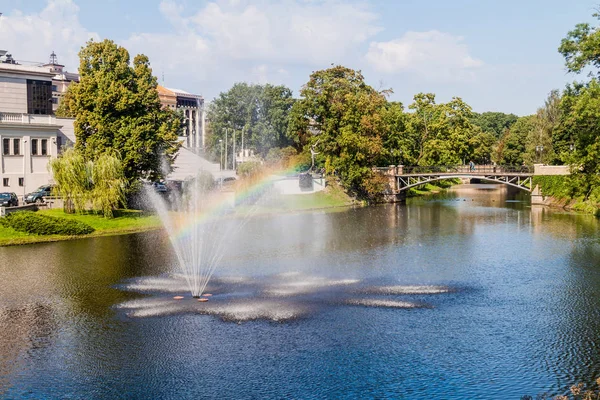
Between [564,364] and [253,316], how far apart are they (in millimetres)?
15220

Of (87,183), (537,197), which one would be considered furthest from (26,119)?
(537,197)

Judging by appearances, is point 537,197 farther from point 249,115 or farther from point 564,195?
point 249,115

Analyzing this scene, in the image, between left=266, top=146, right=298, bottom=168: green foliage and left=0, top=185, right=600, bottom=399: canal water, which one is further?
left=266, top=146, right=298, bottom=168: green foliage

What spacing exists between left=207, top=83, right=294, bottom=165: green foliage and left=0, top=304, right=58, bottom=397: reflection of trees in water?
107807 mm

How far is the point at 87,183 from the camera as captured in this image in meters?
66.9

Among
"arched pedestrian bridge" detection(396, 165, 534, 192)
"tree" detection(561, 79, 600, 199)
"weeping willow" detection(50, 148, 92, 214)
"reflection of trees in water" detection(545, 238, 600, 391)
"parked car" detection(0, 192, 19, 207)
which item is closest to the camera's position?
"reflection of trees in water" detection(545, 238, 600, 391)

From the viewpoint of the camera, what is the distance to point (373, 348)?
28.3 meters

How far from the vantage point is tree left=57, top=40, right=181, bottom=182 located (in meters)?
72.4

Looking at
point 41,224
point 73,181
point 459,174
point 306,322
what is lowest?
point 306,322

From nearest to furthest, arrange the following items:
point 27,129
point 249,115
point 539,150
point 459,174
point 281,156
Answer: point 27,129, point 459,174, point 281,156, point 539,150, point 249,115

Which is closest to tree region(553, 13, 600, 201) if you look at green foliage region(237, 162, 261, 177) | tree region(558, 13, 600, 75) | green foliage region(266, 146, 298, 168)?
tree region(558, 13, 600, 75)

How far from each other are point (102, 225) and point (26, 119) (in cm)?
2265

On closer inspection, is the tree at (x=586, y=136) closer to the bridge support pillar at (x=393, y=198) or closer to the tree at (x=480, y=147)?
the bridge support pillar at (x=393, y=198)

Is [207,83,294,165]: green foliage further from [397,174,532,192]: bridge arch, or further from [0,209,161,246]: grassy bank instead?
[0,209,161,246]: grassy bank
